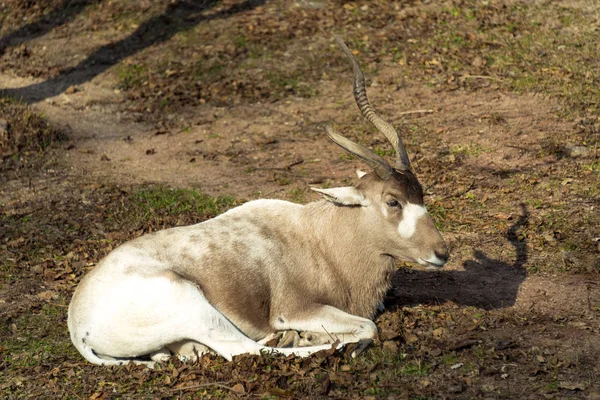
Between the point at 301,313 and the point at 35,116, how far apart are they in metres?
8.79

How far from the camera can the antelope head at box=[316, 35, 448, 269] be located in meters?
7.60

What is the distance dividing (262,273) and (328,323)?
752 millimetres

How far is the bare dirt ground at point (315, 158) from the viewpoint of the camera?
280 inches

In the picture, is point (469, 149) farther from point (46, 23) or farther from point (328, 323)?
point (46, 23)

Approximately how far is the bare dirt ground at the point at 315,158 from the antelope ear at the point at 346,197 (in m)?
1.15

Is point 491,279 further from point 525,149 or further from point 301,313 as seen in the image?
point 525,149

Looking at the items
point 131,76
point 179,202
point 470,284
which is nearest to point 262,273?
point 470,284

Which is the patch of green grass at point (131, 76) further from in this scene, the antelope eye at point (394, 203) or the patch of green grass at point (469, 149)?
the antelope eye at point (394, 203)

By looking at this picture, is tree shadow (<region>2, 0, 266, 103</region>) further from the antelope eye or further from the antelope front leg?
the antelope eye

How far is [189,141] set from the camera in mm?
14398

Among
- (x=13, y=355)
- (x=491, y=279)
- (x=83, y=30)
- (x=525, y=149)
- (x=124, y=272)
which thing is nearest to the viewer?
(x=124, y=272)

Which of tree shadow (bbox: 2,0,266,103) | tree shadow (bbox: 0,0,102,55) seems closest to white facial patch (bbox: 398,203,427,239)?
tree shadow (bbox: 2,0,266,103)

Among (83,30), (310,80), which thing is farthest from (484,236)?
(83,30)

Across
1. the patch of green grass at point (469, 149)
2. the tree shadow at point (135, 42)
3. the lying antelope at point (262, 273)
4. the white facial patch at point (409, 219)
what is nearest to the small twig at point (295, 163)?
the patch of green grass at point (469, 149)
